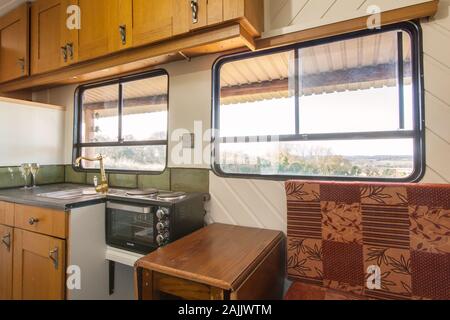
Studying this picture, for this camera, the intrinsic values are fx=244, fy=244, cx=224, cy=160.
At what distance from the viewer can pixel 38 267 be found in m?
1.54

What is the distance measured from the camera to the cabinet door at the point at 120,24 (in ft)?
5.18

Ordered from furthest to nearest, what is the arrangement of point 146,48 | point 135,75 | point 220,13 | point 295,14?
point 135,75
point 146,48
point 295,14
point 220,13

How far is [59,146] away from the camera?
2.53m

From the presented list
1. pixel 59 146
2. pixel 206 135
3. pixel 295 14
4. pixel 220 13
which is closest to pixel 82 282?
pixel 206 135

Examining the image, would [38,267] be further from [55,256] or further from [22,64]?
[22,64]

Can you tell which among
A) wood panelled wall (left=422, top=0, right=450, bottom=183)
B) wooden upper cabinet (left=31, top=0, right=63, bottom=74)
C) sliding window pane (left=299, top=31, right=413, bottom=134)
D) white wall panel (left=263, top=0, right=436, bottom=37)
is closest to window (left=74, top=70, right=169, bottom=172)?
wooden upper cabinet (left=31, top=0, right=63, bottom=74)

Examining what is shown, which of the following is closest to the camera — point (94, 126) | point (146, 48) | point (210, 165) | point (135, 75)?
point (146, 48)

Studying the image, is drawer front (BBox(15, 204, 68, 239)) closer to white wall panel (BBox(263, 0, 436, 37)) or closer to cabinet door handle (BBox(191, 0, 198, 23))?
cabinet door handle (BBox(191, 0, 198, 23))

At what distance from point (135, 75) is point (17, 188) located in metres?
1.44

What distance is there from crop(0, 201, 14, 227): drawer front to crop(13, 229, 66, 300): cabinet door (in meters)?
0.09

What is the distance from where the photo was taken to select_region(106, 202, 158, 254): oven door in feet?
4.77

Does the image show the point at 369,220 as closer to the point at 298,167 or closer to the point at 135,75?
the point at 298,167

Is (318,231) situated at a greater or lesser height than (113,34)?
lesser

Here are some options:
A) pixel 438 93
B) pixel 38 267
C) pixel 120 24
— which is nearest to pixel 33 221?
pixel 38 267
